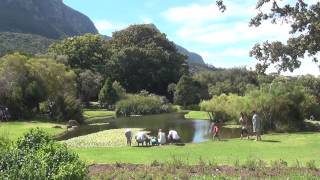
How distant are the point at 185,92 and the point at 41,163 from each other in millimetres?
106551

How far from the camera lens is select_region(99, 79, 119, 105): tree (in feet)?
361

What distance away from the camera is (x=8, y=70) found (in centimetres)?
7706

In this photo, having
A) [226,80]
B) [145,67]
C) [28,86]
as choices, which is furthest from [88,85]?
[226,80]

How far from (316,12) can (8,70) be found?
6130 centimetres

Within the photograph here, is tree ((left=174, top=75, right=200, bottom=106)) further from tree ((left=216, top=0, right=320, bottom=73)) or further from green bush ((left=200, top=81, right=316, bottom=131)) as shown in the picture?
tree ((left=216, top=0, right=320, bottom=73))

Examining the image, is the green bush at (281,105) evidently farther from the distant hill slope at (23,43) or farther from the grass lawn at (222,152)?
the distant hill slope at (23,43)

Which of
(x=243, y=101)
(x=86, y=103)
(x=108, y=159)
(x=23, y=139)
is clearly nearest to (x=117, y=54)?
(x=86, y=103)

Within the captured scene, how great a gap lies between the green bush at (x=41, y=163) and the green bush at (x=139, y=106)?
85912mm

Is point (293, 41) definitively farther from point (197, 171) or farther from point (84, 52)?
point (84, 52)

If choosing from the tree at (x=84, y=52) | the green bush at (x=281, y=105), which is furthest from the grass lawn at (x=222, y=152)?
the tree at (x=84, y=52)

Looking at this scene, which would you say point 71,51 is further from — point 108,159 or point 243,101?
point 108,159

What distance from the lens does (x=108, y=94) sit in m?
111

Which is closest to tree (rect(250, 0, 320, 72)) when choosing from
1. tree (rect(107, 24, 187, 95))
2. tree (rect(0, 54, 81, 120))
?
tree (rect(0, 54, 81, 120))

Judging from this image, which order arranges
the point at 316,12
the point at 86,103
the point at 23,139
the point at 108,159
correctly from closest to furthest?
the point at 23,139 < the point at 316,12 < the point at 108,159 < the point at 86,103
